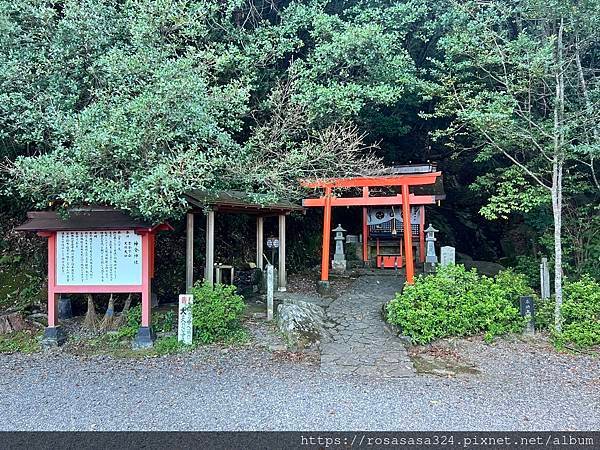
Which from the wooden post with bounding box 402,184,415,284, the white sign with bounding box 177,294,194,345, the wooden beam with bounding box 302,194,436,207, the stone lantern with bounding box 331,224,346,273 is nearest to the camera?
the white sign with bounding box 177,294,194,345

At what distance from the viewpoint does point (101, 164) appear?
17.5ft

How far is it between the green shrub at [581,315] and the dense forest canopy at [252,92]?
169cm

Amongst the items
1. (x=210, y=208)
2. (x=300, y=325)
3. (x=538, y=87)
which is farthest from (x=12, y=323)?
(x=538, y=87)

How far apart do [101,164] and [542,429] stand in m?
5.58

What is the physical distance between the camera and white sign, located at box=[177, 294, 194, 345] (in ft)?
20.0

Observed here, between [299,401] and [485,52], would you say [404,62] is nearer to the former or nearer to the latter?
[485,52]

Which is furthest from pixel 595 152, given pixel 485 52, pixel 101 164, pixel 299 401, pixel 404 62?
pixel 101 164

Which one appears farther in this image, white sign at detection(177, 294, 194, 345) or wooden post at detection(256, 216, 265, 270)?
wooden post at detection(256, 216, 265, 270)

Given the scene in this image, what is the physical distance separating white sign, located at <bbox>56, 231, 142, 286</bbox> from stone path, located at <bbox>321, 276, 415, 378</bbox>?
307 centimetres

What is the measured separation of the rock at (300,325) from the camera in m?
6.33

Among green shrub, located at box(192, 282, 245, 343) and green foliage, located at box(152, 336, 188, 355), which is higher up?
green shrub, located at box(192, 282, 245, 343)

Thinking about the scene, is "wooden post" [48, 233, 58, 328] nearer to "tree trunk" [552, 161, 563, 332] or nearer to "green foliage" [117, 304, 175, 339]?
Answer: "green foliage" [117, 304, 175, 339]

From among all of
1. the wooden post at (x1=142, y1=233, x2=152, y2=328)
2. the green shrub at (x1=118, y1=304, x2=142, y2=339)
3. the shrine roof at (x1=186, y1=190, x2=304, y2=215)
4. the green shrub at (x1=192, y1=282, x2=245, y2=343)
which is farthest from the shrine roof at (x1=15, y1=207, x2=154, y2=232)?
the green shrub at (x1=118, y1=304, x2=142, y2=339)

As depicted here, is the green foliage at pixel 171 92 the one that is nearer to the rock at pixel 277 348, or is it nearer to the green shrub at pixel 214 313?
the green shrub at pixel 214 313
